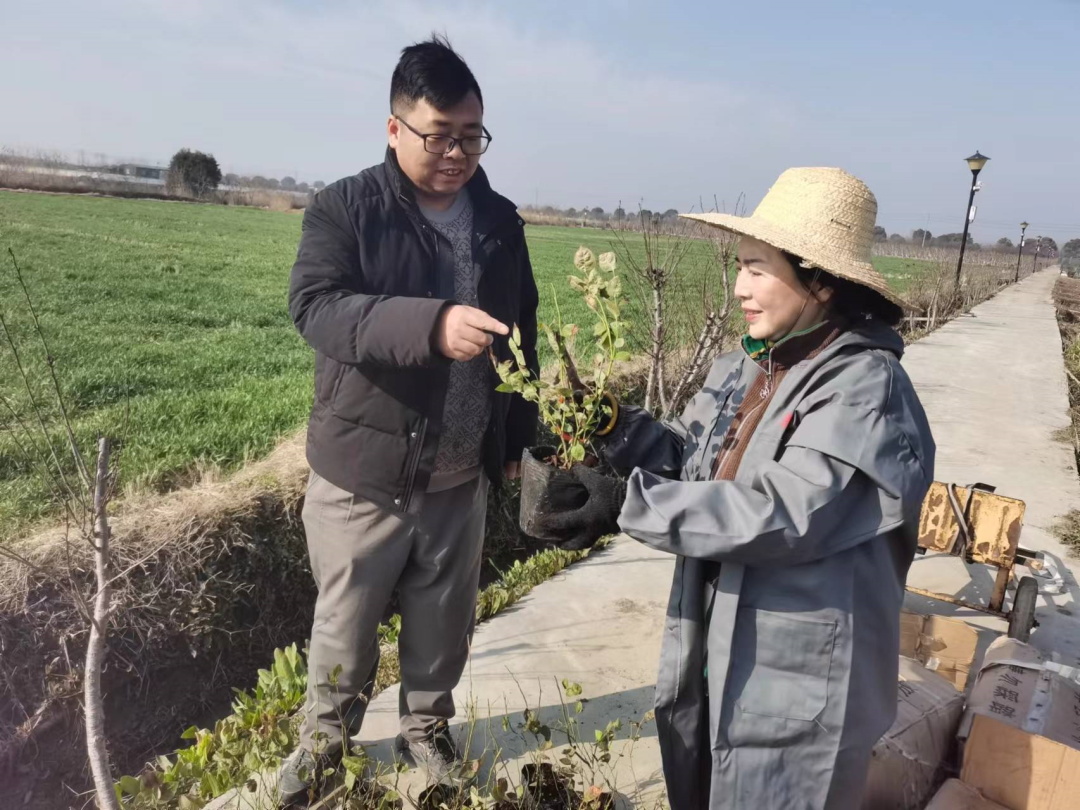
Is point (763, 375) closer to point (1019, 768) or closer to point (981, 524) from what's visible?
point (1019, 768)

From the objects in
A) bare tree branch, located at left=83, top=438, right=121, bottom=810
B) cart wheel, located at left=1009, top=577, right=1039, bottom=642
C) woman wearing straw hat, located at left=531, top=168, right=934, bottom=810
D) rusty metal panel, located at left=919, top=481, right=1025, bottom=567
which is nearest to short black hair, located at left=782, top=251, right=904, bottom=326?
woman wearing straw hat, located at left=531, top=168, right=934, bottom=810

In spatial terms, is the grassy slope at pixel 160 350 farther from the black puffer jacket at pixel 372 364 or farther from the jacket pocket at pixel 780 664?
the jacket pocket at pixel 780 664

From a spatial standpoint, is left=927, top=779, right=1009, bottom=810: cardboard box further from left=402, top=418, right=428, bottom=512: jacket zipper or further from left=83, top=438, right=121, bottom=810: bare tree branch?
left=83, top=438, right=121, bottom=810: bare tree branch

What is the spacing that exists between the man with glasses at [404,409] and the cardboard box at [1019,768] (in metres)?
1.45

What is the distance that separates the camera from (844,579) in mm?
1462

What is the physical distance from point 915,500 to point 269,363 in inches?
303

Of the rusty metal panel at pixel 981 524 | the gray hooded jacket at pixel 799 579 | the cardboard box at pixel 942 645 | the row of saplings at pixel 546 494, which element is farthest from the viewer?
the rusty metal panel at pixel 981 524

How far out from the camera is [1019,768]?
2006 millimetres

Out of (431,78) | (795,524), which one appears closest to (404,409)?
(431,78)

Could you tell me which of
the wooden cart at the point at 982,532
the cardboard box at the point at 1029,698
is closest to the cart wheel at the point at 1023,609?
the wooden cart at the point at 982,532

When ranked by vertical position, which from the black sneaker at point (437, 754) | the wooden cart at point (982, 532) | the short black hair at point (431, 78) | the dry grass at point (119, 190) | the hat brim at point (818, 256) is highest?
the dry grass at point (119, 190)

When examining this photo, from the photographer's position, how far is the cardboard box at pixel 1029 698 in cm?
217

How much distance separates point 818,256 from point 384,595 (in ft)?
4.62

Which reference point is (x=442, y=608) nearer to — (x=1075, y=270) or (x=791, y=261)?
(x=791, y=261)
